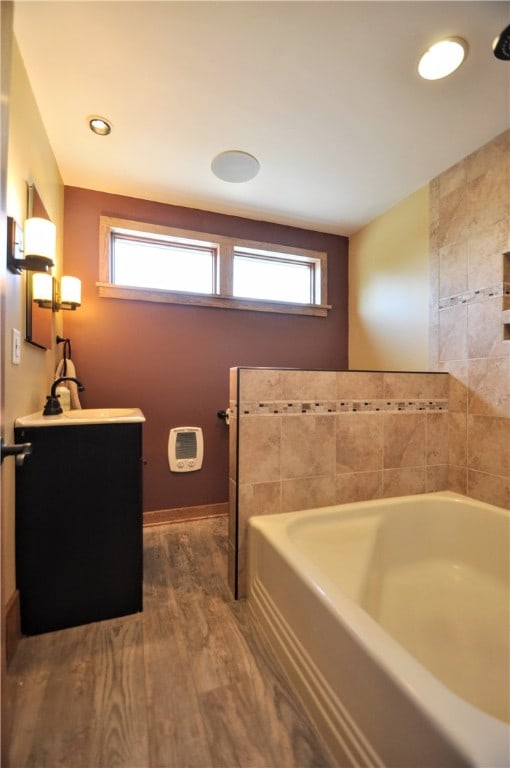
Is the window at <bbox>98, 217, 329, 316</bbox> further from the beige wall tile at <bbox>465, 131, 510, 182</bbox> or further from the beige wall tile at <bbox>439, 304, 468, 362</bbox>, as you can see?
the beige wall tile at <bbox>465, 131, 510, 182</bbox>

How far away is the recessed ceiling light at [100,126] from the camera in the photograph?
1729 mm

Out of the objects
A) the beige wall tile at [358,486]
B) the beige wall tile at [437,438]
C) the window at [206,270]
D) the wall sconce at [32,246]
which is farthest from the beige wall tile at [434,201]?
the wall sconce at [32,246]

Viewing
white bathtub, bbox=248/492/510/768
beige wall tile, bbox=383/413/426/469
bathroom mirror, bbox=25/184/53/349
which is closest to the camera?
white bathtub, bbox=248/492/510/768

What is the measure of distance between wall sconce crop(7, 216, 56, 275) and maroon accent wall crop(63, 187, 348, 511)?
1022mm

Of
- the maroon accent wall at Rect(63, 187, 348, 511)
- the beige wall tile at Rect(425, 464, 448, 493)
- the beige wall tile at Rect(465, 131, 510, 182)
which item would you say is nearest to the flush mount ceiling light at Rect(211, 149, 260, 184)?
the maroon accent wall at Rect(63, 187, 348, 511)

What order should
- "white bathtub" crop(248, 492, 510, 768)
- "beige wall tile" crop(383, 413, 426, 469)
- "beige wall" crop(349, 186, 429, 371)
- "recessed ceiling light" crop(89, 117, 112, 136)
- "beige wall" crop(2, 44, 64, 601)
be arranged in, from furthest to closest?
"beige wall" crop(349, 186, 429, 371) < "beige wall tile" crop(383, 413, 426, 469) < "recessed ceiling light" crop(89, 117, 112, 136) < "beige wall" crop(2, 44, 64, 601) < "white bathtub" crop(248, 492, 510, 768)

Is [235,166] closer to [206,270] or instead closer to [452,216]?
[206,270]

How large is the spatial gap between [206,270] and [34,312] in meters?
1.46

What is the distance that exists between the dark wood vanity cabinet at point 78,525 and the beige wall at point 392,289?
2.00 meters

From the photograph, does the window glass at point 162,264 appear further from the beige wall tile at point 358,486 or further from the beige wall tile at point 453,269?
the beige wall tile at point 358,486

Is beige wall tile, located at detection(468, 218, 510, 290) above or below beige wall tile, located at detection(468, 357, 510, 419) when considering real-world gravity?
above

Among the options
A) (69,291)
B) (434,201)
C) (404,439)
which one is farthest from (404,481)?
(69,291)

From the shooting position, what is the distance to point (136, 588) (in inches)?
58.4

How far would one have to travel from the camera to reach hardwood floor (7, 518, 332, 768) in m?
0.92
